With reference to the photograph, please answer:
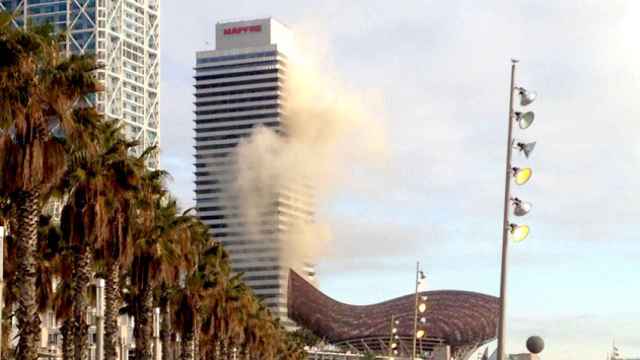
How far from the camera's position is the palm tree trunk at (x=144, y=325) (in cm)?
7525

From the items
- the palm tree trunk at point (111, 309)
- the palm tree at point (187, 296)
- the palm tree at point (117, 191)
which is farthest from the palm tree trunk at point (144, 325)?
the palm tree at point (117, 191)

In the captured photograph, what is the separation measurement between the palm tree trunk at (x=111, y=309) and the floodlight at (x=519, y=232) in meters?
39.3

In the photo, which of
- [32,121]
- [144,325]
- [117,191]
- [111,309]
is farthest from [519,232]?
[144,325]

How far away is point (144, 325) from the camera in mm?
76125

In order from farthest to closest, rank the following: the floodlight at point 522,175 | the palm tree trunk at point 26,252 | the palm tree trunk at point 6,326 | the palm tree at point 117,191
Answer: the palm tree trunk at point 6,326 → the palm tree at point 117,191 → the palm tree trunk at point 26,252 → the floodlight at point 522,175

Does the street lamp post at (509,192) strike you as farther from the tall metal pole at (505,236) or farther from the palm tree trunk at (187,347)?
the palm tree trunk at (187,347)

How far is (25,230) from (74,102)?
480cm

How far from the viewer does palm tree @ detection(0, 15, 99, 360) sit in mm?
45750

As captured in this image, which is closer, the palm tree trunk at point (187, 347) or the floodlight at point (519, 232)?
the floodlight at point (519, 232)

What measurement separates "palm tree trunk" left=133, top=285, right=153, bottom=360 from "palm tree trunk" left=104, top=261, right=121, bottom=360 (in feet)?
21.0

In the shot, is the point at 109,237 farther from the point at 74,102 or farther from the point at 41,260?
the point at 74,102

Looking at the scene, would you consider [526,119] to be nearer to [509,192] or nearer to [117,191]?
[509,192]

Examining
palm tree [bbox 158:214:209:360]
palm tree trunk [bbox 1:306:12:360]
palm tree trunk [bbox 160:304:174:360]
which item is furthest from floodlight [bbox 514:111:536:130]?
palm tree trunk [bbox 160:304:174:360]

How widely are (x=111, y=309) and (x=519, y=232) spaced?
41.5 metres
